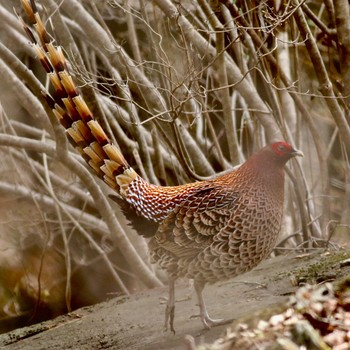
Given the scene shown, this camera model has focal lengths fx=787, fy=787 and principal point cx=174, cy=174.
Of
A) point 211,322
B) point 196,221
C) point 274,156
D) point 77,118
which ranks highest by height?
point 77,118

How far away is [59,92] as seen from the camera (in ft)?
11.7

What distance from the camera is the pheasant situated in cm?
327

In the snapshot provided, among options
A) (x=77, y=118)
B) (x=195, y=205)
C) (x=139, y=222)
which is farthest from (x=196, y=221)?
(x=77, y=118)

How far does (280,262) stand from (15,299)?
7.96ft

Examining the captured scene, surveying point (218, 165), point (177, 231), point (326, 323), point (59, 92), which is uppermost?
point (59, 92)

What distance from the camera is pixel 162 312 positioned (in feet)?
13.0

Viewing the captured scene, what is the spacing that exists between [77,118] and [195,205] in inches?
26.5

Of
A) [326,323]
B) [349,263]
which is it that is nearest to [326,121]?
[349,263]

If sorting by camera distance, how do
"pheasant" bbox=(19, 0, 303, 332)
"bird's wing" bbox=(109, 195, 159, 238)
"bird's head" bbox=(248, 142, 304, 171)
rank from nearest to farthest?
"pheasant" bbox=(19, 0, 303, 332) < "bird's head" bbox=(248, 142, 304, 171) < "bird's wing" bbox=(109, 195, 159, 238)

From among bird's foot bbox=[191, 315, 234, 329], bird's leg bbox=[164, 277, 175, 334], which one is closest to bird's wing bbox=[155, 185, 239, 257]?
bird's leg bbox=[164, 277, 175, 334]

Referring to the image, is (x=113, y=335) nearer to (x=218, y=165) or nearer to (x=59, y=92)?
(x=59, y=92)

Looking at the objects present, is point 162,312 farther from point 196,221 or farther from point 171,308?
point 196,221

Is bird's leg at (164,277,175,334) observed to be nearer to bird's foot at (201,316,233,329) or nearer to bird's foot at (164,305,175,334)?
bird's foot at (164,305,175,334)

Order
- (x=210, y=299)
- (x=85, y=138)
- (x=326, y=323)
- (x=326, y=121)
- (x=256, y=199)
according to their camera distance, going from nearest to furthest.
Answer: (x=326, y=323) → (x=256, y=199) → (x=85, y=138) → (x=210, y=299) → (x=326, y=121)
